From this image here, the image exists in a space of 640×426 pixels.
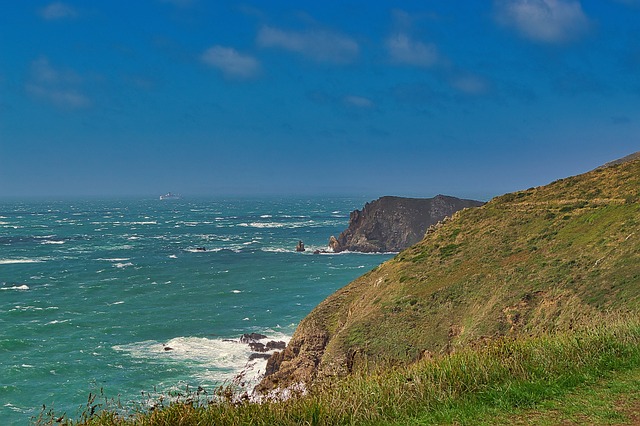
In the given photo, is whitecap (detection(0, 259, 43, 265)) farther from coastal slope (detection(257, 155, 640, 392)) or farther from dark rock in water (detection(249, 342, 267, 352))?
coastal slope (detection(257, 155, 640, 392))

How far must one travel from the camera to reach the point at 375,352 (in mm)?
34312

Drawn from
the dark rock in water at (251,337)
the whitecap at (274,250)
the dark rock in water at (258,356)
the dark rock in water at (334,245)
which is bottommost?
the dark rock in water at (258,356)

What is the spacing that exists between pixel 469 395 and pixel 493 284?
32198mm

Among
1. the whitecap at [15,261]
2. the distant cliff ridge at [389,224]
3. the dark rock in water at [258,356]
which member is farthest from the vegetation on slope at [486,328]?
the whitecap at [15,261]

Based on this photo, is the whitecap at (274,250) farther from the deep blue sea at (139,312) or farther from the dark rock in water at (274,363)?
the dark rock in water at (274,363)

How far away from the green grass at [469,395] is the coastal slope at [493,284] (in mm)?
15627

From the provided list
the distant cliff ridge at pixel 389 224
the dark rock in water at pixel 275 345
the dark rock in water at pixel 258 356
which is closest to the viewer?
the dark rock in water at pixel 258 356

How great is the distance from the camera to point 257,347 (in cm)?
5372

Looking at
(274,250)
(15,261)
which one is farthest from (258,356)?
(15,261)

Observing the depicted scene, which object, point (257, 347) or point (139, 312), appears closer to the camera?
point (257, 347)

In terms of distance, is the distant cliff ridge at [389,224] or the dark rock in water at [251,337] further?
the distant cliff ridge at [389,224]

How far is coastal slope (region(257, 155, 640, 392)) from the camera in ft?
108

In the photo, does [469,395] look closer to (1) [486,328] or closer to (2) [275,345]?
(1) [486,328]

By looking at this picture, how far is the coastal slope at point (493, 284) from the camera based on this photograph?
108 feet
